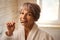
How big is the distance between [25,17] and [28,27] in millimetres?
135

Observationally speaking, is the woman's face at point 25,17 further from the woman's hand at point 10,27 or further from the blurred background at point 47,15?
the blurred background at point 47,15

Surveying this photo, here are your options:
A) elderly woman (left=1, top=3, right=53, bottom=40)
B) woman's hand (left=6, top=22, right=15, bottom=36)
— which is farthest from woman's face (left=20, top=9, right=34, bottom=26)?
woman's hand (left=6, top=22, right=15, bottom=36)

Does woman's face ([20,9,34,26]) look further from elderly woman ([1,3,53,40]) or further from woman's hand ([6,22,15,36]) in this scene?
woman's hand ([6,22,15,36])

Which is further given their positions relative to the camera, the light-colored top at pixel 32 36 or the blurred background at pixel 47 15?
the blurred background at pixel 47 15

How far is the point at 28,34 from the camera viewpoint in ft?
5.29

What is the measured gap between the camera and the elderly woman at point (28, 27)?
154cm

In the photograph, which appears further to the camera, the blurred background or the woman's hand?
the blurred background

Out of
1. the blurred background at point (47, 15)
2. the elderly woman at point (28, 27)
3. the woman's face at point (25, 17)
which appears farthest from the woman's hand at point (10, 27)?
the blurred background at point (47, 15)

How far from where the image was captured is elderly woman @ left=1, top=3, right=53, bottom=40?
1539 millimetres

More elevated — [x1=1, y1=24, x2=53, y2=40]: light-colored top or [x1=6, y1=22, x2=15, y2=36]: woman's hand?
[x1=6, y1=22, x2=15, y2=36]: woman's hand

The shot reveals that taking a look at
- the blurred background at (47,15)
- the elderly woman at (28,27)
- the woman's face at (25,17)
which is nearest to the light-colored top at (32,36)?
the elderly woman at (28,27)

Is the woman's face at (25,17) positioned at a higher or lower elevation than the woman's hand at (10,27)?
higher

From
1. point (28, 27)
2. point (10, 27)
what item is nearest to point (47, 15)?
point (28, 27)

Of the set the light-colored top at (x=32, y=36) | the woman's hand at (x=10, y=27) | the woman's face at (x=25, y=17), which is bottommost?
the light-colored top at (x=32, y=36)
